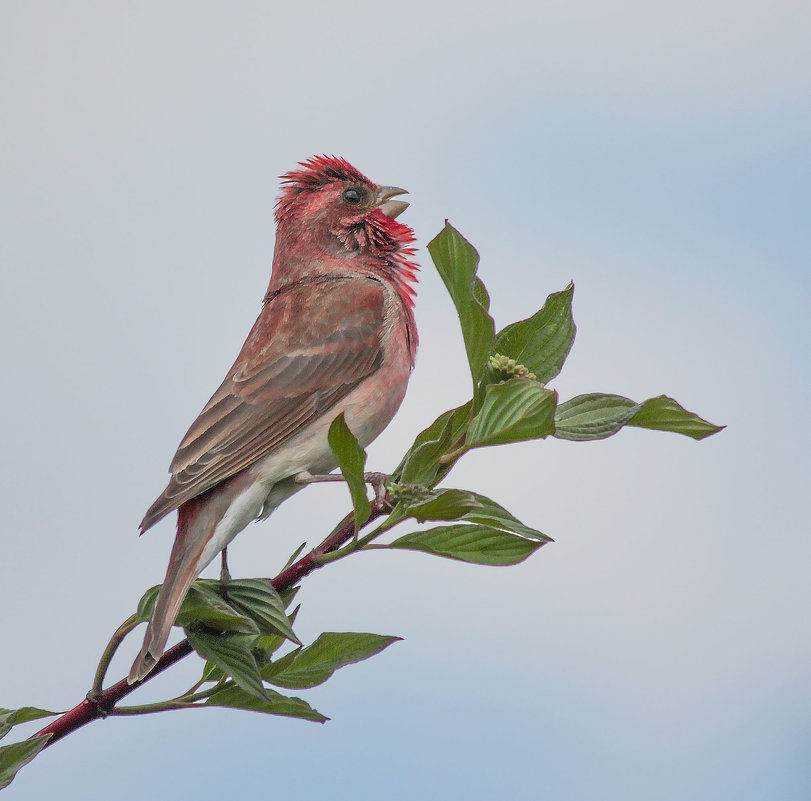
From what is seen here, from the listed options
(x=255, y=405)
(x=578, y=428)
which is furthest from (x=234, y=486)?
(x=578, y=428)

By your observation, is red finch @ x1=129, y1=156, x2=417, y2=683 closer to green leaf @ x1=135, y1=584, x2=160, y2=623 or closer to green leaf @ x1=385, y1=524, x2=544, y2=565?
green leaf @ x1=135, y1=584, x2=160, y2=623

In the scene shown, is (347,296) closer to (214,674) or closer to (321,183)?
(321,183)

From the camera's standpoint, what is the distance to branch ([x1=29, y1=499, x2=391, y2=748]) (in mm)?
2111

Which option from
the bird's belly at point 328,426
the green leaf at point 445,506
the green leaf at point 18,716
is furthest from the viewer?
the bird's belly at point 328,426

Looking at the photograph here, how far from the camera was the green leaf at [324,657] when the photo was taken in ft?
7.55

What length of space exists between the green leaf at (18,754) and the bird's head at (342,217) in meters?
2.40

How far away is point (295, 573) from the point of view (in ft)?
7.33

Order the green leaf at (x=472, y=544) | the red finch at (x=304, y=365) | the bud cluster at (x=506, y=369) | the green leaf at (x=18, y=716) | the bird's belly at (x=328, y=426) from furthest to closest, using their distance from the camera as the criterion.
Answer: the bird's belly at (x=328, y=426) → the red finch at (x=304, y=365) → the green leaf at (x=18, y=716) → the bud cluster at (x=506, y=369) → the green leaf at (x=472, y=544)

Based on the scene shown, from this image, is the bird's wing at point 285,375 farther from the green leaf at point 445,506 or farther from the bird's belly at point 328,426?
the green leaf at point 445,506

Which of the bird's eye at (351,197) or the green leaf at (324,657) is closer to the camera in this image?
the green leaf at (324,657)

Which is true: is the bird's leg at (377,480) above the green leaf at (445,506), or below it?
above

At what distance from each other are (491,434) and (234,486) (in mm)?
1358

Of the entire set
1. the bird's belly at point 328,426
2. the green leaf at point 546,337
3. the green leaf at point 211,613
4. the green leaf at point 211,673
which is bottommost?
the green leaf at point 211,673

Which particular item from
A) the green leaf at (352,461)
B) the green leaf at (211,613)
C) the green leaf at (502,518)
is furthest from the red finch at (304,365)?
the green leaf at (502,518)
